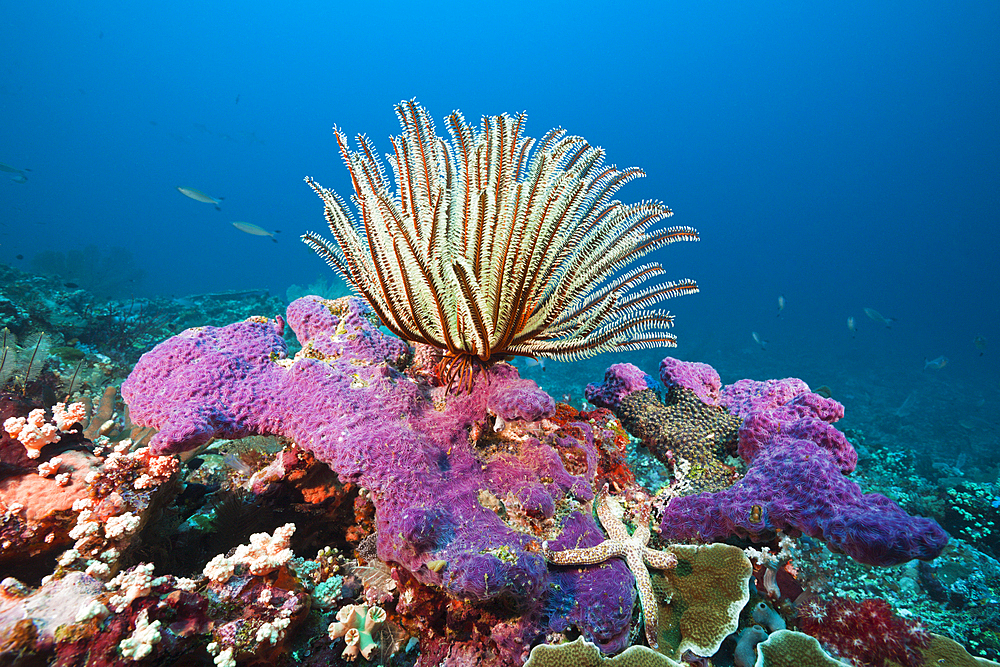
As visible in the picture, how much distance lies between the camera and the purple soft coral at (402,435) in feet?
5.72

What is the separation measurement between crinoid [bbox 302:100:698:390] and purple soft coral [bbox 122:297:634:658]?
0.35 metres

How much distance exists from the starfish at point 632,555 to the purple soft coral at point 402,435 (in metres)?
0.08

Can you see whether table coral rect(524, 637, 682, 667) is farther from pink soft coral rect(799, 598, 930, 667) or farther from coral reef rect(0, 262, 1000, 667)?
pink soft coral rect(799, 598, 930, 667)

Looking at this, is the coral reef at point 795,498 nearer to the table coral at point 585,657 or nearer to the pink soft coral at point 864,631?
the pink soft coral at point 864,631

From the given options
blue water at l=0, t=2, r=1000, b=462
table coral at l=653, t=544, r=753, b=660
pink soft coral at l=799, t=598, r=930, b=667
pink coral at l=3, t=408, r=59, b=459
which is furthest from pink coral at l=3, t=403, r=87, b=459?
blue water at l=0, t=2, r=1000, b=462

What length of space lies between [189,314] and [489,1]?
149665mm

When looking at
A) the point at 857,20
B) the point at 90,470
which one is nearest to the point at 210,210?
the point at 90,470

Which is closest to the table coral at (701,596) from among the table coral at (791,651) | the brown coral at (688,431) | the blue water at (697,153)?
the table coral at (791,651)

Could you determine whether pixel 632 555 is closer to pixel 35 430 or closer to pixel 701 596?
pixel 701 596

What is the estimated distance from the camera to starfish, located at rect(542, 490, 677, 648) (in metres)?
1.94

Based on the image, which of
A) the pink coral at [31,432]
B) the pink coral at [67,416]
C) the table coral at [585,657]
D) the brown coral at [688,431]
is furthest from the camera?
the brown coral at [688,431]

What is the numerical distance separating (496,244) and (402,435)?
3.98 ft

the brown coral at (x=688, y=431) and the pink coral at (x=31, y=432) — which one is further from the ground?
the brown coral at (x=688, y=431)

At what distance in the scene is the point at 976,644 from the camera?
2016mm
